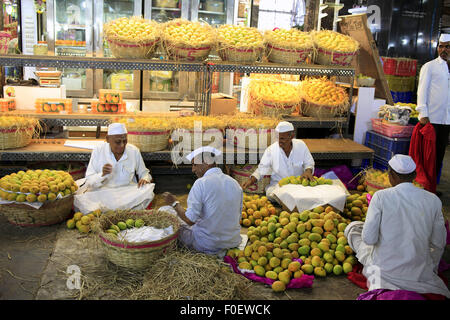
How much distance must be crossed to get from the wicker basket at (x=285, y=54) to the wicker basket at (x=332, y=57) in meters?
0.27

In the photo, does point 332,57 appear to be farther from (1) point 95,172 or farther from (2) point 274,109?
(1) point 95,172

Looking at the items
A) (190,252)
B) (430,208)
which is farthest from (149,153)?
(430,208)

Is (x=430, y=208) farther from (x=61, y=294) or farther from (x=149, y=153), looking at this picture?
(x=149, y=153)

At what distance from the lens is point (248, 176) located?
644 cm

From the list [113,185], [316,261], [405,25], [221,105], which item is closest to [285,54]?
[221,105]

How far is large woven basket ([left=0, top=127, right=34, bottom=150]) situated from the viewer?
5.74m

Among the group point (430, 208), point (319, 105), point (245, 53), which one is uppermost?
point (245, 53)

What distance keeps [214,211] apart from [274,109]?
3.43 m

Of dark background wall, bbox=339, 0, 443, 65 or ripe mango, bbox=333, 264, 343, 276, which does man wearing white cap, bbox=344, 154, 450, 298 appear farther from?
dark background wall, bbox=339, 0, 443, 65

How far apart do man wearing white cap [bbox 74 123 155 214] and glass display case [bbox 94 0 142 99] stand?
4.02 metres

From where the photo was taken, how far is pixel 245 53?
22.0 feet

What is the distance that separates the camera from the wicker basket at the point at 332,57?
723 cm

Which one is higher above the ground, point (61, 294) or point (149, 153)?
point (149, 153)
